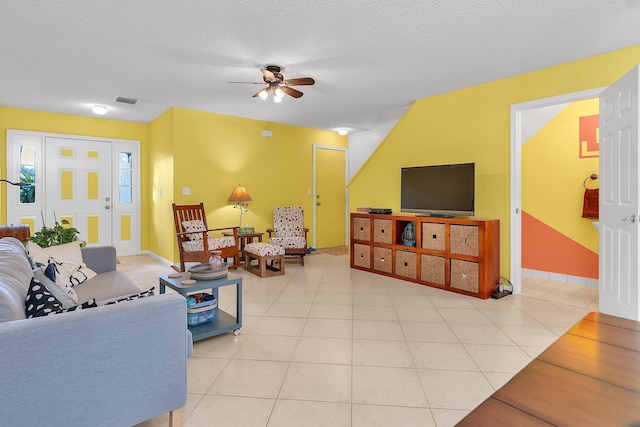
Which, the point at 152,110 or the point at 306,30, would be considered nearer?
the point at 306,30

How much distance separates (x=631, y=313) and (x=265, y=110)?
15.9ft

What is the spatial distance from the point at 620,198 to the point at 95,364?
361cm

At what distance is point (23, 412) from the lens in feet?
4.00

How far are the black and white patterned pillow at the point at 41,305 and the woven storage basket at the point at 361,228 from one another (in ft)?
12.7

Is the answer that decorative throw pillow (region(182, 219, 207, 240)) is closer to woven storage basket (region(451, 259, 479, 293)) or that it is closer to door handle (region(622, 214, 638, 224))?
woven storage basket (region(451, 259, 479, 293))

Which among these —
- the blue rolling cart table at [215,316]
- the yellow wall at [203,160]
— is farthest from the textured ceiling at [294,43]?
the blue rolling cart table at [215,316]

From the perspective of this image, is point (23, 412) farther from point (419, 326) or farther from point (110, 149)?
point (110, 149)

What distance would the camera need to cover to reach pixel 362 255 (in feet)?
17.0

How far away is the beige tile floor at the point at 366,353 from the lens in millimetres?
1829

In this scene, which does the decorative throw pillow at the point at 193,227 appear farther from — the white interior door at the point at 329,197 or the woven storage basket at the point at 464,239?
the woven storage basket at the point at 464,239

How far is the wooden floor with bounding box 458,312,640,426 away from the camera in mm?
622

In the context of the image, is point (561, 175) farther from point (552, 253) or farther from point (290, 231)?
point (290, 231)

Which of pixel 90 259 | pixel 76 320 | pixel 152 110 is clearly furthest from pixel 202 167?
pixel 76 320

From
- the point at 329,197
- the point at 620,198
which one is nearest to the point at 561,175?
the point at 620,198
